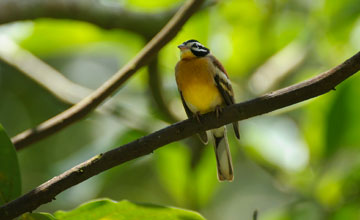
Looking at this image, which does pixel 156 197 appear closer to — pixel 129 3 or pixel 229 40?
pixel 229 40

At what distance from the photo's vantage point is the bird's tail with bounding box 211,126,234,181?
12.8 ft

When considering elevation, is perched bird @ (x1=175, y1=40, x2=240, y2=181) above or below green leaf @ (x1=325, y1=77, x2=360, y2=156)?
above

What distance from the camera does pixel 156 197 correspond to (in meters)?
6.45

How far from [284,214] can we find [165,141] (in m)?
1.68

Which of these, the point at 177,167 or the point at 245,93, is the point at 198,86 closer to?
the point at 177,167

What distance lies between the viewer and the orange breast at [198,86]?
12.5ft

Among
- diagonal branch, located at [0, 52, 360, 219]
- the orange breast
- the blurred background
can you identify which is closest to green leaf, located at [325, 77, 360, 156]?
the blurred background

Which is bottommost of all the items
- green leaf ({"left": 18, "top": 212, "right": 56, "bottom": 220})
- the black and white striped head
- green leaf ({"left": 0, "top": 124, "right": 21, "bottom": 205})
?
green leaf ({"left": 18, "top": 212, "right": 56, "bottom": 220})

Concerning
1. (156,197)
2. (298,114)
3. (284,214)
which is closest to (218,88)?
(284,214)

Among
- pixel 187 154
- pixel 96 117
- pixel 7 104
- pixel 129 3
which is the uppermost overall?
pixel 7 104

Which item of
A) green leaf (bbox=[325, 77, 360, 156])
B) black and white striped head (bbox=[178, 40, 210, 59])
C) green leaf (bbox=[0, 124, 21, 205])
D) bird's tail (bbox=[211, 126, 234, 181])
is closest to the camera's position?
green leaf (bbox=[0, 124, 21, 205])

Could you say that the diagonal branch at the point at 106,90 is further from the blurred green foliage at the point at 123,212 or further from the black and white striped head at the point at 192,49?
the blurred green foliage at the point at 123,212

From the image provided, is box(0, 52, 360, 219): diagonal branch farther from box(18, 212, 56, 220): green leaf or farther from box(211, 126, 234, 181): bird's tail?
box(211, 126, 234, 181): bird's tail

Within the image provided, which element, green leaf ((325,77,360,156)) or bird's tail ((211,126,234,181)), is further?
bird's tail ((211,126,234,181))
